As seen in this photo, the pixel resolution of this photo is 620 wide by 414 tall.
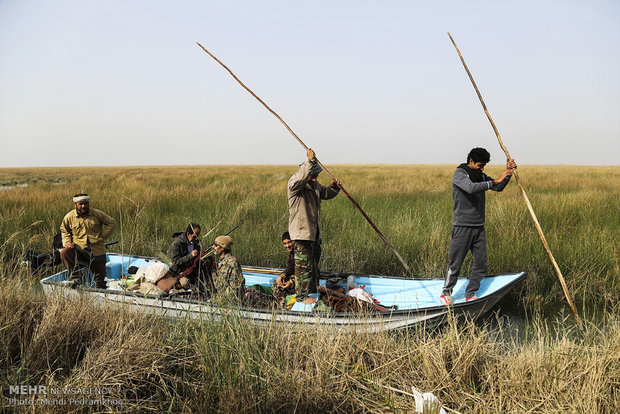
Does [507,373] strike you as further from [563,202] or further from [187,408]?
[563,202]

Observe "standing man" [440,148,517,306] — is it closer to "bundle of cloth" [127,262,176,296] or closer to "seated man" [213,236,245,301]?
"seated man" [213,236,245,301]

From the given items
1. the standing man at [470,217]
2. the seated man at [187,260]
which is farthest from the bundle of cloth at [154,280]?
the standing man at [470,217]

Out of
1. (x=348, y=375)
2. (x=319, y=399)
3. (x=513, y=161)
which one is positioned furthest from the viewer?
(x=513, y=161)

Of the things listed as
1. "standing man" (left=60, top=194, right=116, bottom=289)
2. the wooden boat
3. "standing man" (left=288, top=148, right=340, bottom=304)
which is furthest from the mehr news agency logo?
"standing man" (left=60, top=194, right=116, bottom=289)

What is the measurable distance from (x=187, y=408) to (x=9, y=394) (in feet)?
4.20

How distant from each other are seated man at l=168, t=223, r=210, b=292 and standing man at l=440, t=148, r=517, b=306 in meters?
3.14

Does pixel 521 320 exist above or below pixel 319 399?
below

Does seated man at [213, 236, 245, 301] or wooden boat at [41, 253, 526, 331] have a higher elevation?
seated man at [213, 236, 245, 301]

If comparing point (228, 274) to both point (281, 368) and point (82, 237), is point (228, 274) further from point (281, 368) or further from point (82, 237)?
point (82, 237)

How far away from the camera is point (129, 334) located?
11.4 feet

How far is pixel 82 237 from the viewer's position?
18.7 feet

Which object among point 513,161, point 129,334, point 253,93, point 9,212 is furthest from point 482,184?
point 9,212

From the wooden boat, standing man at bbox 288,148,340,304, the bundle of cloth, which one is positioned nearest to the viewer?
the wooden boat

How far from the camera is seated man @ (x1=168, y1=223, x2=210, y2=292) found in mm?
5414
